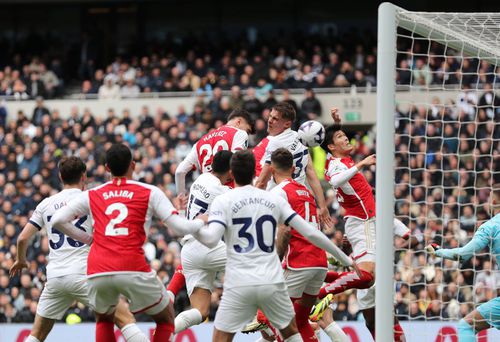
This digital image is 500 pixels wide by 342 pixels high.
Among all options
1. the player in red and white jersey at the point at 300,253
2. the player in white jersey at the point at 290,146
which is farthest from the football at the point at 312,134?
the player in red and white jersey at the point at 300,253

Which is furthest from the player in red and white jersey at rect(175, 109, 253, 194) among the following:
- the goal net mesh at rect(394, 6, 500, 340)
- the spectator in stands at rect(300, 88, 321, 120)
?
the spectator in stands at rect(300, 88, 321, 120)

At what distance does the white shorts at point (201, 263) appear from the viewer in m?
11.0

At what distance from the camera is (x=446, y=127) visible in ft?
57.2

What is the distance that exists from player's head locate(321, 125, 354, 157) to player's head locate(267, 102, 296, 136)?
626 mm

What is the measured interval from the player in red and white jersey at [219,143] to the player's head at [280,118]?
1.19 ft

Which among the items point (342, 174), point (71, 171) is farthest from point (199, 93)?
point (71, 171)

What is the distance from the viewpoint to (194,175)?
70.2ft

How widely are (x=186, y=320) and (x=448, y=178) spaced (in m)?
8.02

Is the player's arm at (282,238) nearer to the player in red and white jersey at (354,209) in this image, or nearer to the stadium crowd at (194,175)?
the player in red and white jersey at (354,209)

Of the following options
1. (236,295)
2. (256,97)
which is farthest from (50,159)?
(236,295)

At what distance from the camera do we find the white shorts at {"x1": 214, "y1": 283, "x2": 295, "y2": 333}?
29.8 ft

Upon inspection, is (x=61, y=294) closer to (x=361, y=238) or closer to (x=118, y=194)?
(x=118, y=194)

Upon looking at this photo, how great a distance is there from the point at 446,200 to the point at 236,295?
26.1 feet

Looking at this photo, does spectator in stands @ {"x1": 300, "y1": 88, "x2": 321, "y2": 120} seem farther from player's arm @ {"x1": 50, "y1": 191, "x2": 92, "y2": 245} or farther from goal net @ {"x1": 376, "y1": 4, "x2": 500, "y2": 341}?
player's arm @ {"x1": 50, "y1": 191, "x2": 92, "y2": 245}
